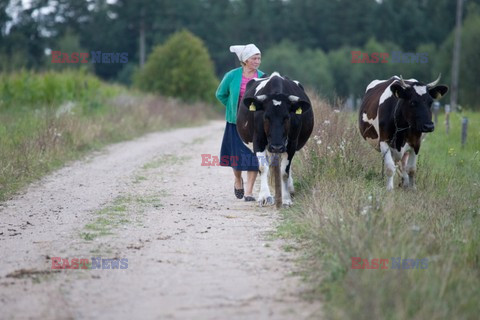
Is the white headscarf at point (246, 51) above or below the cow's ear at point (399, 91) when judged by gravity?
above

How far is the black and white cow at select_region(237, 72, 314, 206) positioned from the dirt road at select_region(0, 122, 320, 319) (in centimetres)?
62

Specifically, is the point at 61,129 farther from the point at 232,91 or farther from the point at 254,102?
the point at 254,102

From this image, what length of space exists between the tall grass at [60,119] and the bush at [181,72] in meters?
6.43

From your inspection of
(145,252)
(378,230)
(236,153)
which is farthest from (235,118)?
(378,230)

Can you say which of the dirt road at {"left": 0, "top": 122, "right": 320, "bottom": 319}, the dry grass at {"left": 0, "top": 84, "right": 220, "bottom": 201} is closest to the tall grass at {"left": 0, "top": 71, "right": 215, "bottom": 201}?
the dry grass at {"left": 0, "top": 84, "right": 220, "bottom": 201}

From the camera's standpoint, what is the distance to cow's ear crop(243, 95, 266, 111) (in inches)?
411

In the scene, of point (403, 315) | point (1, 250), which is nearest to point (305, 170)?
point (1, 250)

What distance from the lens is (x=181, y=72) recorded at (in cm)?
4316

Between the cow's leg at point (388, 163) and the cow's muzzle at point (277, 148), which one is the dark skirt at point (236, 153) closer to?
the cow's muzzle at point (277, 148)

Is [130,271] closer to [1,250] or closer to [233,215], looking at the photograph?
[1,250]

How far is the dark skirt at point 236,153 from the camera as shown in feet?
38.5
